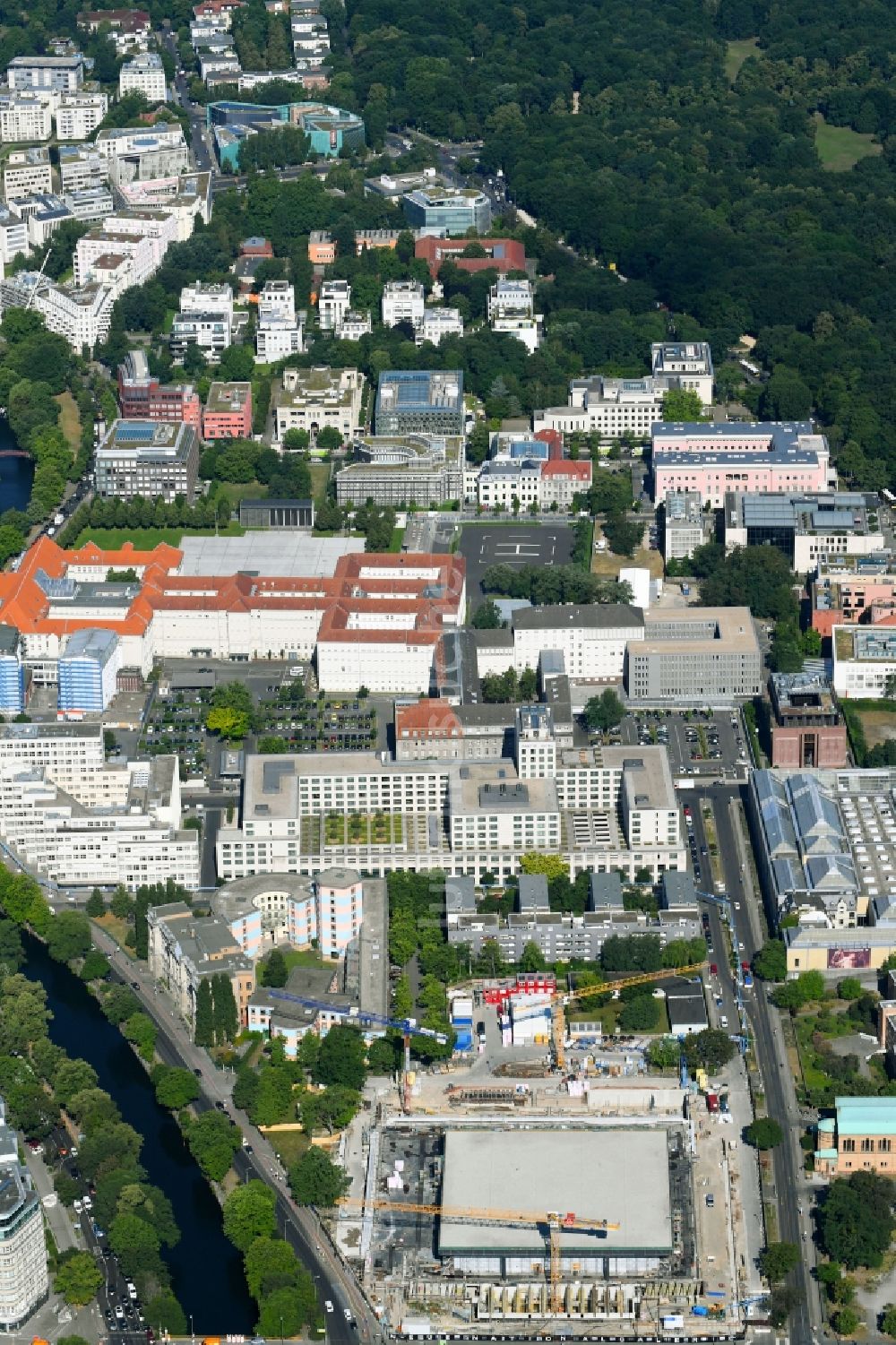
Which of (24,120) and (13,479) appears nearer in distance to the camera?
(13,479)

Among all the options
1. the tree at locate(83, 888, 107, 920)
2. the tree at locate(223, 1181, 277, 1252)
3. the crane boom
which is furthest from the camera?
the tree at locate(83, 888, 107, 920)

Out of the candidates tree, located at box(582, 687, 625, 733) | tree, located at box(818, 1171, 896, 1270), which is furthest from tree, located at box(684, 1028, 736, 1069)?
tree, located at box(582, 687, 625, 733)

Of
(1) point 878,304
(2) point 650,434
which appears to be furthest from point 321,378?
(1) point 878,304

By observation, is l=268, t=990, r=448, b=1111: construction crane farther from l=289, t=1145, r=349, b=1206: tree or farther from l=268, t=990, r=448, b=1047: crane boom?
l=289, t=1145, r=349, b=1206: tree

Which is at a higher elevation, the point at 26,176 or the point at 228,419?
the point at 228,419

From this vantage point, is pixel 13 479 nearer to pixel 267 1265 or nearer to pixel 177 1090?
pixel 177 1090

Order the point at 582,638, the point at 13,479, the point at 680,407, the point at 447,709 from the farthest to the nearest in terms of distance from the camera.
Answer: the point at 680,407
the point at 13,479
the point at 582,638
the point at 447,709

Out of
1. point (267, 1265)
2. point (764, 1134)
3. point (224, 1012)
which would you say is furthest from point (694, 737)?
point (267, 1265)
